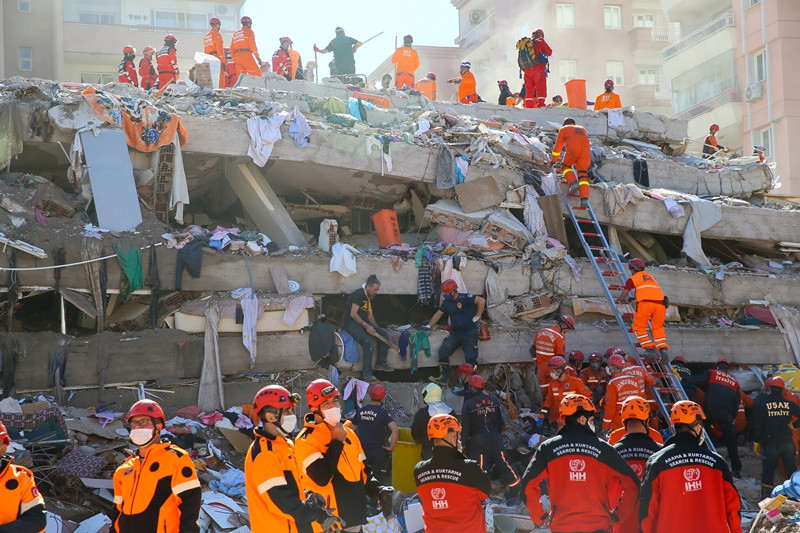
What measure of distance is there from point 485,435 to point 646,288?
13.4 feet

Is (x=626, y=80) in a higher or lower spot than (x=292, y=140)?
higher

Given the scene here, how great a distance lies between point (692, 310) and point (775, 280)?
1630 millimetres

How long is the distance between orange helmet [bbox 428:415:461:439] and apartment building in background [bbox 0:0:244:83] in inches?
1299

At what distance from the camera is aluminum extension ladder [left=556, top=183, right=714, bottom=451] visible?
13.5 metres

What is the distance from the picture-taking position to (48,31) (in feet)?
123

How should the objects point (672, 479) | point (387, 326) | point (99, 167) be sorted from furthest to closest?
1. point (387, 326)
2. point (99, 167)
3. point (672, 479)

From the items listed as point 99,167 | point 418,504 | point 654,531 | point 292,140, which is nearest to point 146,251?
point 99,167

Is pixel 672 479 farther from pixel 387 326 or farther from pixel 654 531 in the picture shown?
pixel 387 326

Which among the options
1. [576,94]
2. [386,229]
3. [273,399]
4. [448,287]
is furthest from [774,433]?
[576,94]

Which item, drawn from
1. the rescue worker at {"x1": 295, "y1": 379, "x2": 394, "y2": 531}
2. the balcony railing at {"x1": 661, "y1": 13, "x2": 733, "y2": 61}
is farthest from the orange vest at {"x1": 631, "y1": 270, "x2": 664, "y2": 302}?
the balcony railing at {"x1": 661, "y1": 13, "x2": 733, "y2": 61}

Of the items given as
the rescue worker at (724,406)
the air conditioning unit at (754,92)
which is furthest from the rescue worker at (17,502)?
the air conditioning unit at (754,92)

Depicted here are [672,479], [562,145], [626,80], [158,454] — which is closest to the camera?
[158,454]

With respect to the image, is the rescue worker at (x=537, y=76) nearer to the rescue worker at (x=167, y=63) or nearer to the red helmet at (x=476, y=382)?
the rescue worker at (x=167, y=63)

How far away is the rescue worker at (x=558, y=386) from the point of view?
1271cm
